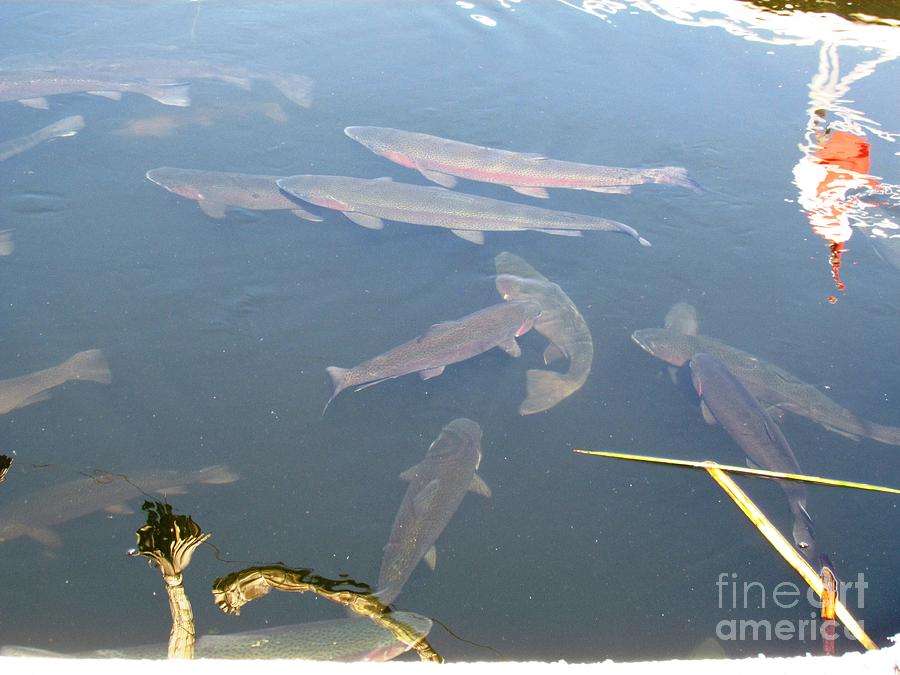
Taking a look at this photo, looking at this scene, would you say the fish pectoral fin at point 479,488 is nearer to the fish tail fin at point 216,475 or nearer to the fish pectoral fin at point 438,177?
the fish tail fin at point 216,475

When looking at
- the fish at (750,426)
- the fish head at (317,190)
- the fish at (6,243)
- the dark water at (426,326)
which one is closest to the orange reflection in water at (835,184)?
the dark water at (426,326)

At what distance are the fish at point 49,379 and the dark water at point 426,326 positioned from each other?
0.07m

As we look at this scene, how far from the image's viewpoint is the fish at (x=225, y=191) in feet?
16.6

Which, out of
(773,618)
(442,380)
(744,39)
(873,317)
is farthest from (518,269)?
(744,39)

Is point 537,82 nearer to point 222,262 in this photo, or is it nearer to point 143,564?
point 222,262

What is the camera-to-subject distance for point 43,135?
555 cm

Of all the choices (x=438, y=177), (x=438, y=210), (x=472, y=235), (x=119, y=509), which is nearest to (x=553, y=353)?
(x=472, y=235)

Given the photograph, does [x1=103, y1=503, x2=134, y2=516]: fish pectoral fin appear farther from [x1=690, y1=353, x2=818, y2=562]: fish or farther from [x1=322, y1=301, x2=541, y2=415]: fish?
[x1=690, y1=353, x2=818, y2=562]: fish

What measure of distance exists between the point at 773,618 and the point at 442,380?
1837 mm

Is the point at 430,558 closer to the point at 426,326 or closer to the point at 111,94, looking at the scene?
the point at 426,326

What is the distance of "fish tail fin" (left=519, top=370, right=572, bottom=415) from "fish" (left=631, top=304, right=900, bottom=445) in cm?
59

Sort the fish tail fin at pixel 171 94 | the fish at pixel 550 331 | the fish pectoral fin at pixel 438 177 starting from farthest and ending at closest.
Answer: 1. the fish tail fin at pixel 171 94
2. the fish pectoral fin at pixel 438 177
3. the fish at pixel 550 331

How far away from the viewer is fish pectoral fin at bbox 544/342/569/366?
4113 millimetres

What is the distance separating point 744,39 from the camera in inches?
301
